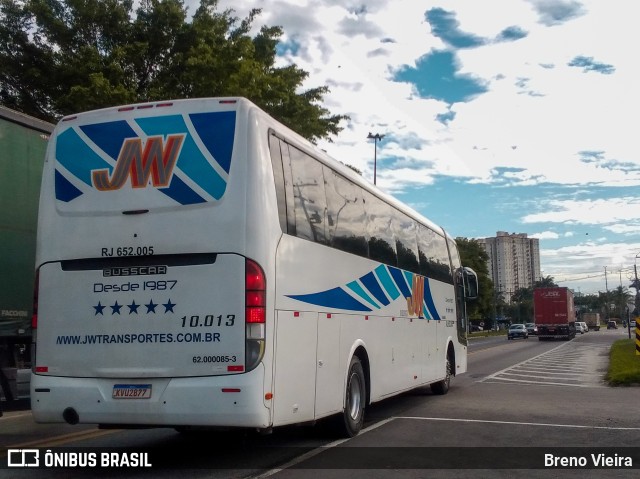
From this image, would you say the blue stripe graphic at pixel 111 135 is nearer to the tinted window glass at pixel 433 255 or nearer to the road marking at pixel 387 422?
the road marking at pixel 387 422

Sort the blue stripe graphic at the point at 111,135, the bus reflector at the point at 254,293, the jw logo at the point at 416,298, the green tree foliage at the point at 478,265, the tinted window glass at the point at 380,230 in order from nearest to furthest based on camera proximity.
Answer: the bus reflector at the point at 254,293 < the blue stripe graphic at the point at 111,135 < the tinted window glass at the point at 380,230 < the jw logo at the point at 416,298 < the green tree foliage at the point at 478,265

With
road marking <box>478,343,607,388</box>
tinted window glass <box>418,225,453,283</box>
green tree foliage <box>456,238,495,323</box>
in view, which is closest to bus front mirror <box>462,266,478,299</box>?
tinted window glass <box>418,225,453,283</box>

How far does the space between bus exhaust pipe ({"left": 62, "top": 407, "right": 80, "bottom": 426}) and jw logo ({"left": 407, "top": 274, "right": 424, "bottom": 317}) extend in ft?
21.8

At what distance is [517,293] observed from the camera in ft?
474

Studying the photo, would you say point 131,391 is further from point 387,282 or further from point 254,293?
point 387,282

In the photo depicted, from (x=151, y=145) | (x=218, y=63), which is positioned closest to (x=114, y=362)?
(x=151, y=145)

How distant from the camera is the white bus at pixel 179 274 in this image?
693 centimetres

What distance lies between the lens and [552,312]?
53062 millimetres

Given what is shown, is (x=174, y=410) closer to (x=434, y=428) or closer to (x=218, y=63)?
(x=434, y=428)

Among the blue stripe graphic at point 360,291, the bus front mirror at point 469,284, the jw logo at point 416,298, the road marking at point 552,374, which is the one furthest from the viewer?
the road marking at point 552,374

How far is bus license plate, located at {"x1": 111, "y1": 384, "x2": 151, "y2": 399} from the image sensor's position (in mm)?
7016

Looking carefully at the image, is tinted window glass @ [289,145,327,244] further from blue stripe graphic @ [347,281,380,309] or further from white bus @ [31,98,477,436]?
blue stripe graphic @ [347,281,380,309]

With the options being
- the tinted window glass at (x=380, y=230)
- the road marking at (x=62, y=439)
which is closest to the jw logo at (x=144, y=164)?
the road marking at (x=62, y=439)

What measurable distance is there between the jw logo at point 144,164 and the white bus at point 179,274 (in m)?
0.01
